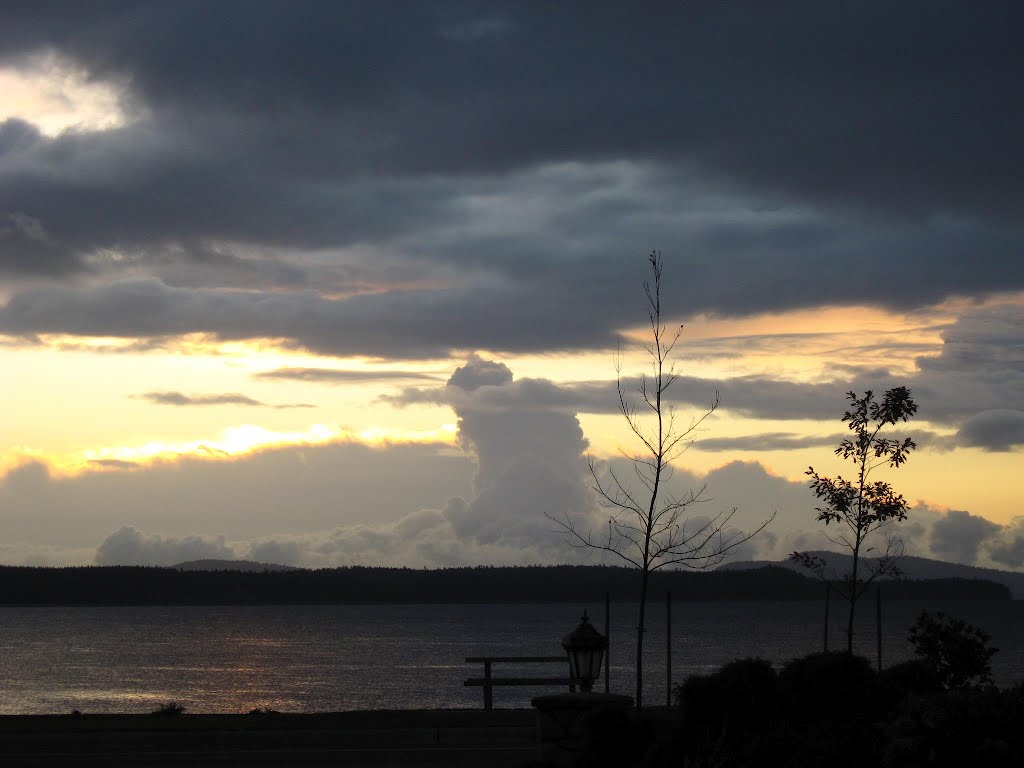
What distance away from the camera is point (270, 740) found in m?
20.1

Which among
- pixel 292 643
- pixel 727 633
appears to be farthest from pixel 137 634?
pixel 727 633

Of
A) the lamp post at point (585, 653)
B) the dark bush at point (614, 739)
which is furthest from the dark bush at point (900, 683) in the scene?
the lamp post at point (585, 653)

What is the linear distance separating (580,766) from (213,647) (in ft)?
478

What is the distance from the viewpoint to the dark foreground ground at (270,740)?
18469 mm

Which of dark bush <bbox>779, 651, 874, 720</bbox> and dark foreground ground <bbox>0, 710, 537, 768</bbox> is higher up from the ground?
dark bush <bbox>779, 651, 874, 720</bbox>

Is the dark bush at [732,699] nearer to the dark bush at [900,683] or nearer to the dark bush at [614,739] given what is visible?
the dark bush at [614,739]

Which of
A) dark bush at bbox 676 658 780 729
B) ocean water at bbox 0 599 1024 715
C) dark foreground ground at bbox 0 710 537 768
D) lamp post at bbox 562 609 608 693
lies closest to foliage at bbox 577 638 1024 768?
dark bush at bbox 676 658 780 729

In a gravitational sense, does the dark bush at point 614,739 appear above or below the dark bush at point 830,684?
below

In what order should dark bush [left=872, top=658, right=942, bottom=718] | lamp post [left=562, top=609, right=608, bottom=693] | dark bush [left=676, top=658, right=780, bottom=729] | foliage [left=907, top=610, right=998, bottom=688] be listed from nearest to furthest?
dark bush [left=676, top=658, right=780, bottom=729], dark bush [left=872, top=658, right=942, bottom=718], lamp post [left=562, top=609, right=608, bottom=693], foliage [left=907, top=610, right=998, bottom=688]

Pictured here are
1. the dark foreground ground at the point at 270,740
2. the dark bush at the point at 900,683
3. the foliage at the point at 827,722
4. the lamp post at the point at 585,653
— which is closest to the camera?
the foliage at the point at 827,722

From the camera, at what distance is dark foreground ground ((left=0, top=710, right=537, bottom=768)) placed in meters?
18.5

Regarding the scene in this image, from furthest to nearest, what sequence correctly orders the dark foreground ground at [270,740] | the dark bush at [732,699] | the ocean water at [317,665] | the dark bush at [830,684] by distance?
1. the ocean water at [317,665]
2. the dark foreground ground at [270,740]
3. the dark bush at [830,684]
4. the dark bush at [732,699]

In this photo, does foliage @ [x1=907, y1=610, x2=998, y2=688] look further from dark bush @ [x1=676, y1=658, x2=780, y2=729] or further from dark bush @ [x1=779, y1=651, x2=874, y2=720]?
dark bush @ [x1=676, y1=658, x2=780, y2=729]

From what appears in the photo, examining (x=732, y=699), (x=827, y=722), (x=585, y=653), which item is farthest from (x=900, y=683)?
(x=585, y=653)
